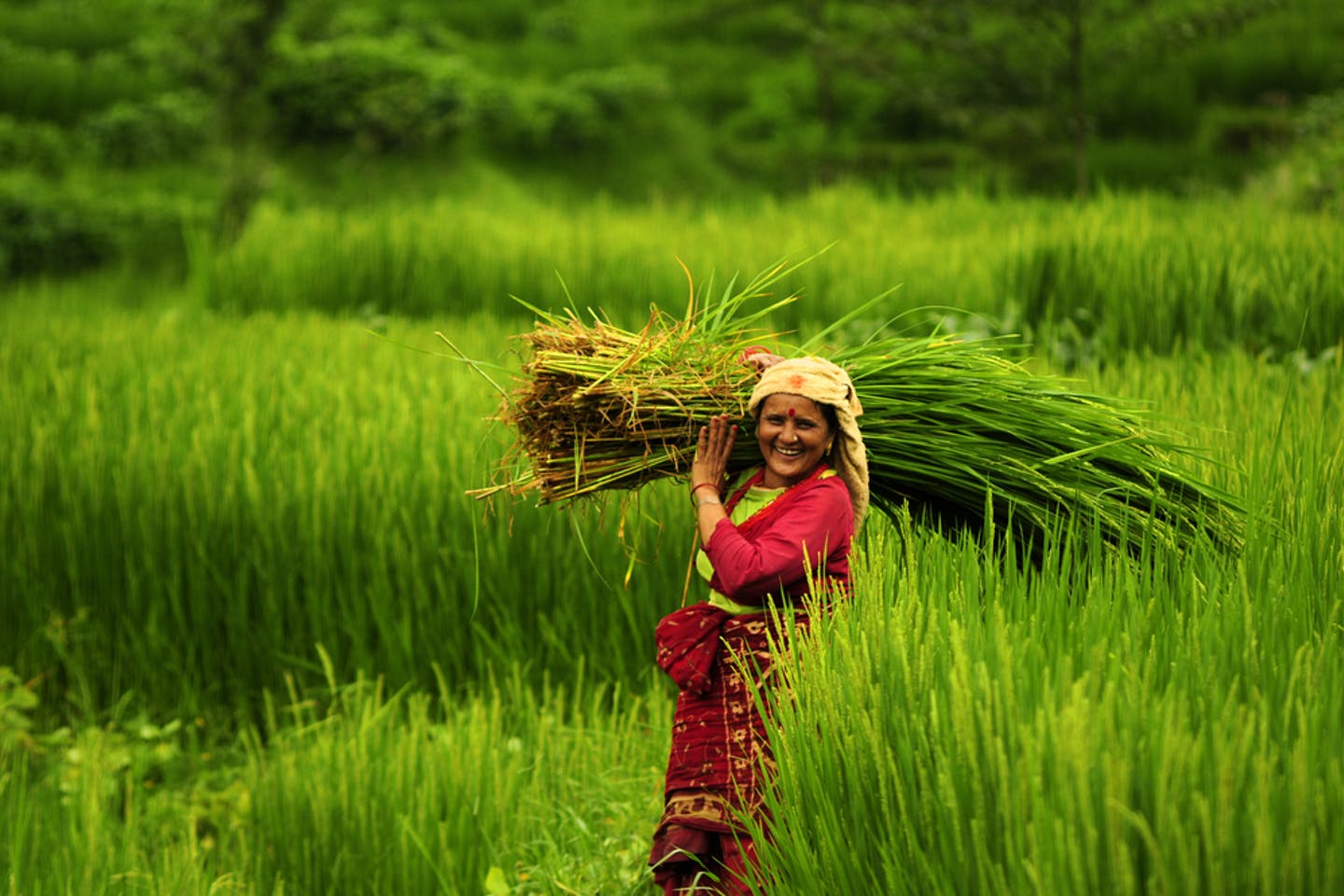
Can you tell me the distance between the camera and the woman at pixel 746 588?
2.14 metres

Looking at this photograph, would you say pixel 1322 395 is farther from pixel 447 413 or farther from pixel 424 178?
pixel 424 178

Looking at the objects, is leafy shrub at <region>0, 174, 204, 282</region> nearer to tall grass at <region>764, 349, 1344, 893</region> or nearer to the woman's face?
the woman's face

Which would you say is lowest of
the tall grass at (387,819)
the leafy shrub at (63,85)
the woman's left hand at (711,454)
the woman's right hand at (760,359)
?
the tall grass at (387,819)

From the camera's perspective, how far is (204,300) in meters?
6.91

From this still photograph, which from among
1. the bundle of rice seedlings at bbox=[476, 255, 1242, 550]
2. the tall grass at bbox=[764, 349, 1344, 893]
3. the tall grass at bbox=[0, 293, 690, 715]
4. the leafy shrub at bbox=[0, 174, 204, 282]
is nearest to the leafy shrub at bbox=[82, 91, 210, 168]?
the leafy shrub at bbox=[0, 174, 204, 282]

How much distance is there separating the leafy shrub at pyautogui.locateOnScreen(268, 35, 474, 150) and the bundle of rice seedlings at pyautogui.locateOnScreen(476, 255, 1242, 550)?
9537 millimetres

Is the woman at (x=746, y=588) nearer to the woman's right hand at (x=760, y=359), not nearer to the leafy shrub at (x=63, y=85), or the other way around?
the woman's right hand at (x=760, y=359)

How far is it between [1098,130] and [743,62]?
12.8ft

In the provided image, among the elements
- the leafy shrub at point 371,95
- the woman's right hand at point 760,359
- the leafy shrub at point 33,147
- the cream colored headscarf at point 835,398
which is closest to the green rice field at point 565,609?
the cream colored headscarf at point 835,398

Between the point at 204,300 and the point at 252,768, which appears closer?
the point at 252,768

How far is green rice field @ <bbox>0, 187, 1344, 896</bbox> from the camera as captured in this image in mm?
1554

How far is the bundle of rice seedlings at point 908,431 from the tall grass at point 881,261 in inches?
87.3

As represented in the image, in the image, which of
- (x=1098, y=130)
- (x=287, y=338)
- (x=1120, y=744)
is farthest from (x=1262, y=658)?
(x=1098, y=130)

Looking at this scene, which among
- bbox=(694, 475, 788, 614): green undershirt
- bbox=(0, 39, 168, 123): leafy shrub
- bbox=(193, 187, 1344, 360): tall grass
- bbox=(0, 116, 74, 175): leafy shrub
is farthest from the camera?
bbox=(0, 39, 168, 123): leafy shrub
